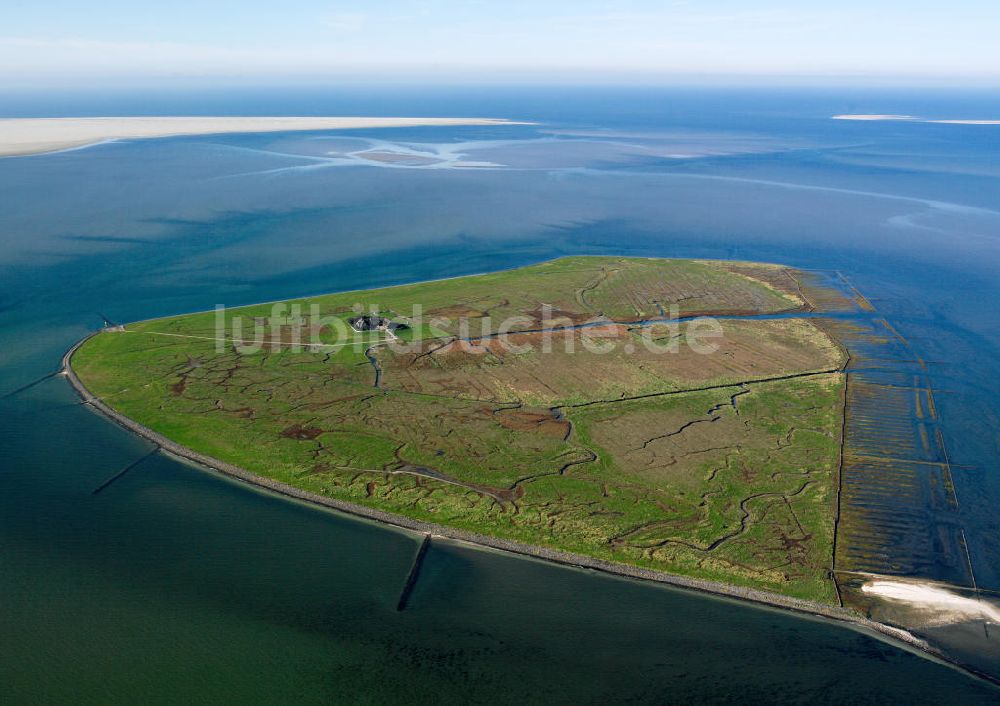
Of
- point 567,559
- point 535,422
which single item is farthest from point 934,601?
point 535,422

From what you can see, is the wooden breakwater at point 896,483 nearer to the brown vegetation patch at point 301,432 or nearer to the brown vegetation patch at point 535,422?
the brown vegetation patch at point 535,422

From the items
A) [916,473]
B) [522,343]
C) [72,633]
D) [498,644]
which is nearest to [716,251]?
[522,343]

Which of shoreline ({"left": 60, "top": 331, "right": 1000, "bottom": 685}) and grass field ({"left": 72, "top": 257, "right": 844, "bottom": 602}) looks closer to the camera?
shoreline ({"left": 60, "top": 331, "right": 1000, "bottom": 685})

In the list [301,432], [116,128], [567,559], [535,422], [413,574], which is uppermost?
[116,128]

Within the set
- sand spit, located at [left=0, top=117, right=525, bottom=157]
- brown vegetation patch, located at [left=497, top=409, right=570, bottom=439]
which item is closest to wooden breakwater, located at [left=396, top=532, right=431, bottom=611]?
brown vegetation patch, located at [left=497, top=409, right=570, bottom=439]

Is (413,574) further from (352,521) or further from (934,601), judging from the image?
(934,601)

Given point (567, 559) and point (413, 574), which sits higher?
point (567, 559)

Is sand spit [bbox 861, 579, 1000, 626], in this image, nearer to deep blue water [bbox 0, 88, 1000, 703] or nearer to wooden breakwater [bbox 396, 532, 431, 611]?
deep blue water [bbox 0, 88, 1000, 703]
